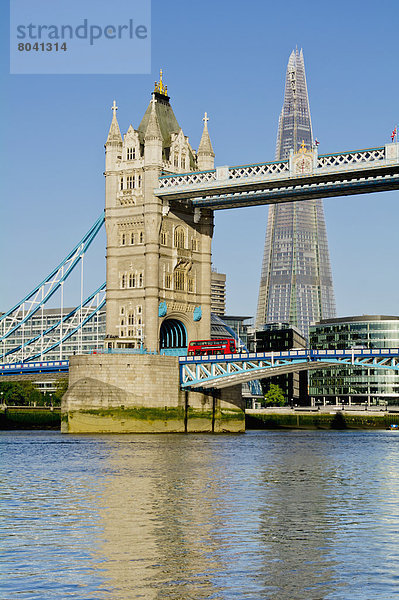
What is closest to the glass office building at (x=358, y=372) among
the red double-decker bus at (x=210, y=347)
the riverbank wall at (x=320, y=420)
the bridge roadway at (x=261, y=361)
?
the riverbank wall at (x=320, y=420)

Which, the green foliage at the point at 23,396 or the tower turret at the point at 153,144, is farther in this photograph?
the green foliage at the point at 23,396

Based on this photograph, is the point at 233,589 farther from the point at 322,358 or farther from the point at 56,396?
the point at 56,396

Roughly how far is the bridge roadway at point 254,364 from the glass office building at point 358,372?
69.9 m

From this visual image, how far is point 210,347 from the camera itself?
91.4 metres

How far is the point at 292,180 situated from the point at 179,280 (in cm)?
1759

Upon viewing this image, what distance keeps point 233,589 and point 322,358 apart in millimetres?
65624

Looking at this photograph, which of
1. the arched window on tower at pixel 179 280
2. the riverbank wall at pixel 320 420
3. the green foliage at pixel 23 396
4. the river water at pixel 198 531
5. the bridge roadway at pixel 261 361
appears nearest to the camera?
the river water at pixel 198 531

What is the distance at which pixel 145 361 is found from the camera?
287 feet

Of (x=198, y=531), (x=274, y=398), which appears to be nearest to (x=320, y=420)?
(x=274, y=398)

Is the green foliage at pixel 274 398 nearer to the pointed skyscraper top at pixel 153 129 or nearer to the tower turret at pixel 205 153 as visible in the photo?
the tower turret at pixel 205 153

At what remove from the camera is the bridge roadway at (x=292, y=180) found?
81.0 m

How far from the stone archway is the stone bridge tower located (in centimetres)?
10

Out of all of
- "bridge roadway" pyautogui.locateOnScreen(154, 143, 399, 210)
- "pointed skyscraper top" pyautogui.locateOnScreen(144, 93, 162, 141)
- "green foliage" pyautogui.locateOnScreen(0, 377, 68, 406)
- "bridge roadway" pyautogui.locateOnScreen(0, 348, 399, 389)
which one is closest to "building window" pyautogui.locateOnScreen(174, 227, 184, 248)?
"bridge roadway" pyautogui.locateOnScreen(154, 143, 399, 210)

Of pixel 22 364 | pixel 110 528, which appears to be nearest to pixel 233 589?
pixel 110 528
